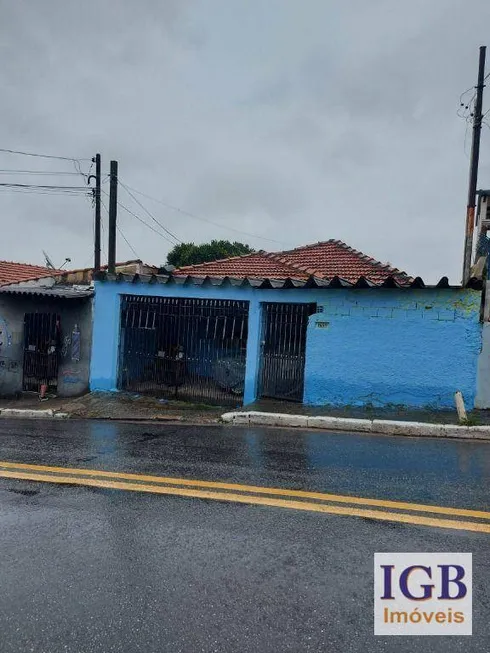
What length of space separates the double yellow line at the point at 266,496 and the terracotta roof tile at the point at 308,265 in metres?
8.44

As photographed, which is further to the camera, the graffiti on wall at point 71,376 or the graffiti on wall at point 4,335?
the graffiti on wall at point 4,335

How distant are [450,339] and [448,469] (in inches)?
162

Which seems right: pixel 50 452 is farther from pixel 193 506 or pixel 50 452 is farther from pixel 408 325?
pixel 408 325

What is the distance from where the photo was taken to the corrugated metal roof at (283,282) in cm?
906

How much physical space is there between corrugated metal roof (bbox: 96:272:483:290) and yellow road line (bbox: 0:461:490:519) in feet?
18.1

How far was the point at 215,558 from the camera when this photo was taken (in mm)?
3383

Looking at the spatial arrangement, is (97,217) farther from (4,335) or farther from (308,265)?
(308,265)

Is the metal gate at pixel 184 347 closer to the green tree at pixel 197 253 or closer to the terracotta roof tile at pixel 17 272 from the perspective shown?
the terracotta roof tile at pixel 17 272

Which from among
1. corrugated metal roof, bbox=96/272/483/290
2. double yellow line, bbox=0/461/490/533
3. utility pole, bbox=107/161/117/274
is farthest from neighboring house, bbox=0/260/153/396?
double yellow line, bbox=0/461/490/533

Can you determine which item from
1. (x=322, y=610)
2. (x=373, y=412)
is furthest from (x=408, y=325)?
(x=322, y=610)

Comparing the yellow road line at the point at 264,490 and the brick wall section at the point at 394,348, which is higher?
the brick wall section at the point at 394,348

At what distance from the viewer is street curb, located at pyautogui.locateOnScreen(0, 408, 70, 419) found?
10484mm

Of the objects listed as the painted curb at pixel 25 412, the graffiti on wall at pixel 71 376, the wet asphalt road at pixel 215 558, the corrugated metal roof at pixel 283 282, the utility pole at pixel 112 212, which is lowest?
the painted curb at pixel 25 412

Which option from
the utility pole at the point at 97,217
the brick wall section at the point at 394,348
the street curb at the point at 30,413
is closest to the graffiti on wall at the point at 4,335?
the street curb at the point at 30,413
